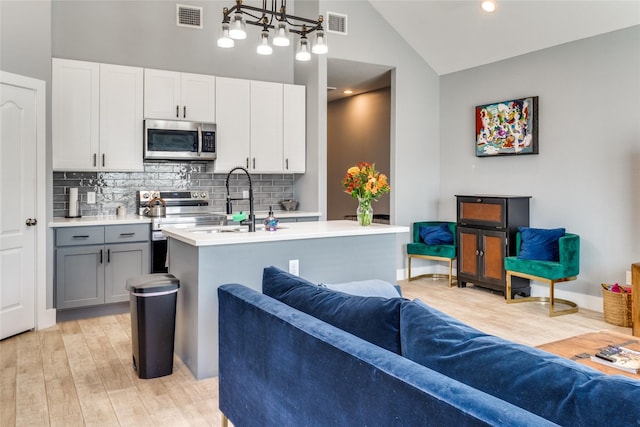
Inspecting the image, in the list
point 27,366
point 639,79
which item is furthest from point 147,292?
point 639,79

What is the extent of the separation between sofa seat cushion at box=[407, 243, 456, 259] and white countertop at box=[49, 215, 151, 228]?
323 centimetres

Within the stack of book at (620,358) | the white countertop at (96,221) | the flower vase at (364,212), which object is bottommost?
the stack of book at (620,358)

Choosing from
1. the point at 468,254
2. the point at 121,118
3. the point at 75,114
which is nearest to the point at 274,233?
the point at 121,118

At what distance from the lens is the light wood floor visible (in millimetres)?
2602

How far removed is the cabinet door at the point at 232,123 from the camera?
Result: 5.42 m

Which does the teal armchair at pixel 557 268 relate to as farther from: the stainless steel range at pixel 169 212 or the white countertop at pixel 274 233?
the stainless steel range at pixel 169 212

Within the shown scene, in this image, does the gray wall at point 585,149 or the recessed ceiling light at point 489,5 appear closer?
the gray wall at point 585,149

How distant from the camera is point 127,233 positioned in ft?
15.1

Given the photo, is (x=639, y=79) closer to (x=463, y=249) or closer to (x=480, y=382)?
(x=463, y=249)

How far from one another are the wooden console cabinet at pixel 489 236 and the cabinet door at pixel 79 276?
3909 millimetres

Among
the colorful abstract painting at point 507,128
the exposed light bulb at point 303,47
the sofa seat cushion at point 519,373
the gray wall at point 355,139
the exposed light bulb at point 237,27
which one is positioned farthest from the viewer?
the gray wall at point 355,139

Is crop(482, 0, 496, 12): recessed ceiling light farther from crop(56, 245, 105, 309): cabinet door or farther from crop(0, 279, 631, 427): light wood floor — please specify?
crop(56, 245, 105, 309): cabinet door

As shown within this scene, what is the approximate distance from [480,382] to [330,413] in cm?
46

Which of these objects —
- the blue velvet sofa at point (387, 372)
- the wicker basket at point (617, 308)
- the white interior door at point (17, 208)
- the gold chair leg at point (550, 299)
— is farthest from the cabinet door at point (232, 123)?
the wicker basket at point (617, 308)
